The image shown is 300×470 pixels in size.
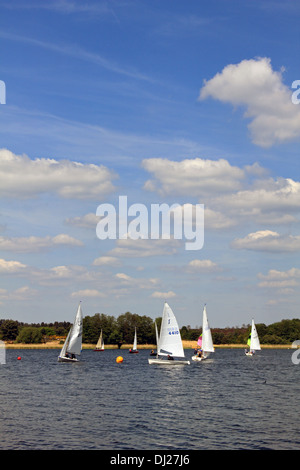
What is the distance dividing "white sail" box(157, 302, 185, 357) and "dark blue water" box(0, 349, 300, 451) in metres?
15.3

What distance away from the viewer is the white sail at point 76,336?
106 m

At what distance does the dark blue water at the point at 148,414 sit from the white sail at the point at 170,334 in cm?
1534

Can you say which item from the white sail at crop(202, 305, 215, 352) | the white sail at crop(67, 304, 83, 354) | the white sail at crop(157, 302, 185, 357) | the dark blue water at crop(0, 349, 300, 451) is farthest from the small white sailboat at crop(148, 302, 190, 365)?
the white sail at crop(202, 305, 215, 352)

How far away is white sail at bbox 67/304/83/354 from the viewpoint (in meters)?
106

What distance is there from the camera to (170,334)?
320 feet

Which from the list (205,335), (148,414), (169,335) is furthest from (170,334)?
(148,414)

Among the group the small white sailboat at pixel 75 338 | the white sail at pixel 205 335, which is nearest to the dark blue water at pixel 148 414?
the small white sailboat at pixel 75 338

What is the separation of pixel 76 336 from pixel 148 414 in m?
61.7

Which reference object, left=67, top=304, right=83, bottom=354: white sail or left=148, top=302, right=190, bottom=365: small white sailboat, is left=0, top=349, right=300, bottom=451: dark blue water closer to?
left=148, top=302, right=190, bottom=365: small white sailboat

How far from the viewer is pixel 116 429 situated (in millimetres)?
39688

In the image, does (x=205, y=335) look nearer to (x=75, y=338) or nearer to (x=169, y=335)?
(x=169, y=335)

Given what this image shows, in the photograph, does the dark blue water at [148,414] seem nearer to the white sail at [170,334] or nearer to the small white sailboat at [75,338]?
the white sail at [170,334]
